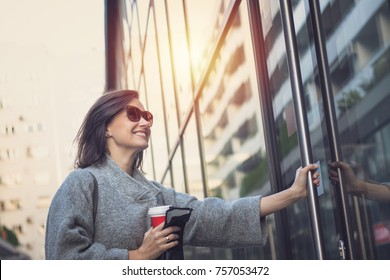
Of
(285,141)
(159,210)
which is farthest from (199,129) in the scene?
(159,210)

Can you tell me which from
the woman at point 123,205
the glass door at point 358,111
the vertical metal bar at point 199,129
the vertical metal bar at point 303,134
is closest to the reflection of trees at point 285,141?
the woman at point 123,205

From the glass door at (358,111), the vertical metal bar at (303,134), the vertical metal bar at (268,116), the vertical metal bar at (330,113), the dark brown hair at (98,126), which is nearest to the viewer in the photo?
the glass door at (358,111)

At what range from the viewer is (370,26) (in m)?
1.69

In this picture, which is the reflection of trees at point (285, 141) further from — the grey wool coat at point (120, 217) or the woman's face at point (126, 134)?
the woman's face at point (126, 134)

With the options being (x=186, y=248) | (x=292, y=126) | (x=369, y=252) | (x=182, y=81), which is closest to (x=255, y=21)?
(x=292, y=126)

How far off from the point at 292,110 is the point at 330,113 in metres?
0.38

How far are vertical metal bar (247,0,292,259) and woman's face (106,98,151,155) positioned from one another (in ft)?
1.86

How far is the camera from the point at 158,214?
198 cm

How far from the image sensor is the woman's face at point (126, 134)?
2.29 metres

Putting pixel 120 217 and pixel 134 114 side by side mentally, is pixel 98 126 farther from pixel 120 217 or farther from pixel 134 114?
pixel 120 217

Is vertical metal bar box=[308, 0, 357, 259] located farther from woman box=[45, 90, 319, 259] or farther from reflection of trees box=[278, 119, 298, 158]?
reflection of trees box=[278, 119, 298, 158]

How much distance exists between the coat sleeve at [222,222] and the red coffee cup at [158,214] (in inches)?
12.6

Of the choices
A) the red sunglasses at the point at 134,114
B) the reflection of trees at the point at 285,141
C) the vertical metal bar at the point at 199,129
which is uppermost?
the vertical metal bar at the point at 199,129

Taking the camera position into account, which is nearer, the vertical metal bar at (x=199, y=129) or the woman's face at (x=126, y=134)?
the woman's face at (x=126, y=134)
